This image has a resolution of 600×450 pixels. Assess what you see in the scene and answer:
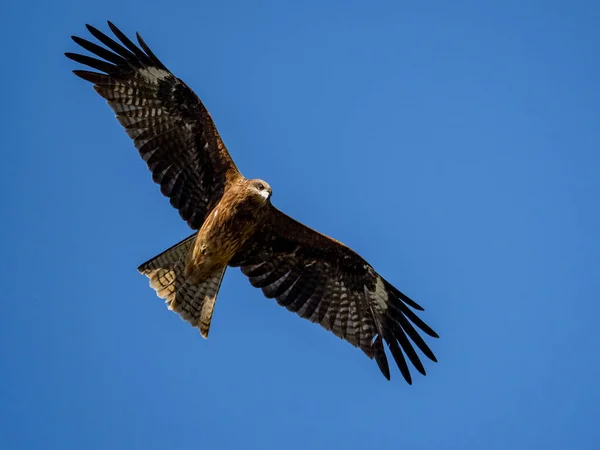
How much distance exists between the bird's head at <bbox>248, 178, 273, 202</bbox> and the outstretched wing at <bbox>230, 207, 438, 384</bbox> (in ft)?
3.65

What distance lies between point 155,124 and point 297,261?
8.93 ft

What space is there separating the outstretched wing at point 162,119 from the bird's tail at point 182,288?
2.64ft

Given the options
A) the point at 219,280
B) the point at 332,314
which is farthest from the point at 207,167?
the point at 332,314

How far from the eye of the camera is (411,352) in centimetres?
1324

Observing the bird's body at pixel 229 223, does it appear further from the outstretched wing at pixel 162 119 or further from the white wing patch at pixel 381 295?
the white wing patch at pixel 381 295

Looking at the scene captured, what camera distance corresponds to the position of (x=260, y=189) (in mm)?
11977

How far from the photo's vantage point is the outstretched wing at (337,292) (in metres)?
13.1

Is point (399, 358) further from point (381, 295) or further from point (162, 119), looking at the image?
point (162, 119)

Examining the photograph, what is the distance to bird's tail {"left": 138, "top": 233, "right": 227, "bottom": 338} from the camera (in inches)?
498

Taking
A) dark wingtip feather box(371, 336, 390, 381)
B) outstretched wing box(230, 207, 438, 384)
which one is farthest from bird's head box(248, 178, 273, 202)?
dark wingtip feather box(371, 336, 390, 381)

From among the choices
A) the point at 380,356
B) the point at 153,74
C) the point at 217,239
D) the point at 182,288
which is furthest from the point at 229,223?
the point at 380,356

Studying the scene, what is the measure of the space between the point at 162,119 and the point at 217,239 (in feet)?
5.53

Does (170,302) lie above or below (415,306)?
below

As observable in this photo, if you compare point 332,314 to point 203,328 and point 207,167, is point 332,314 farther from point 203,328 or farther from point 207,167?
point 207,167
